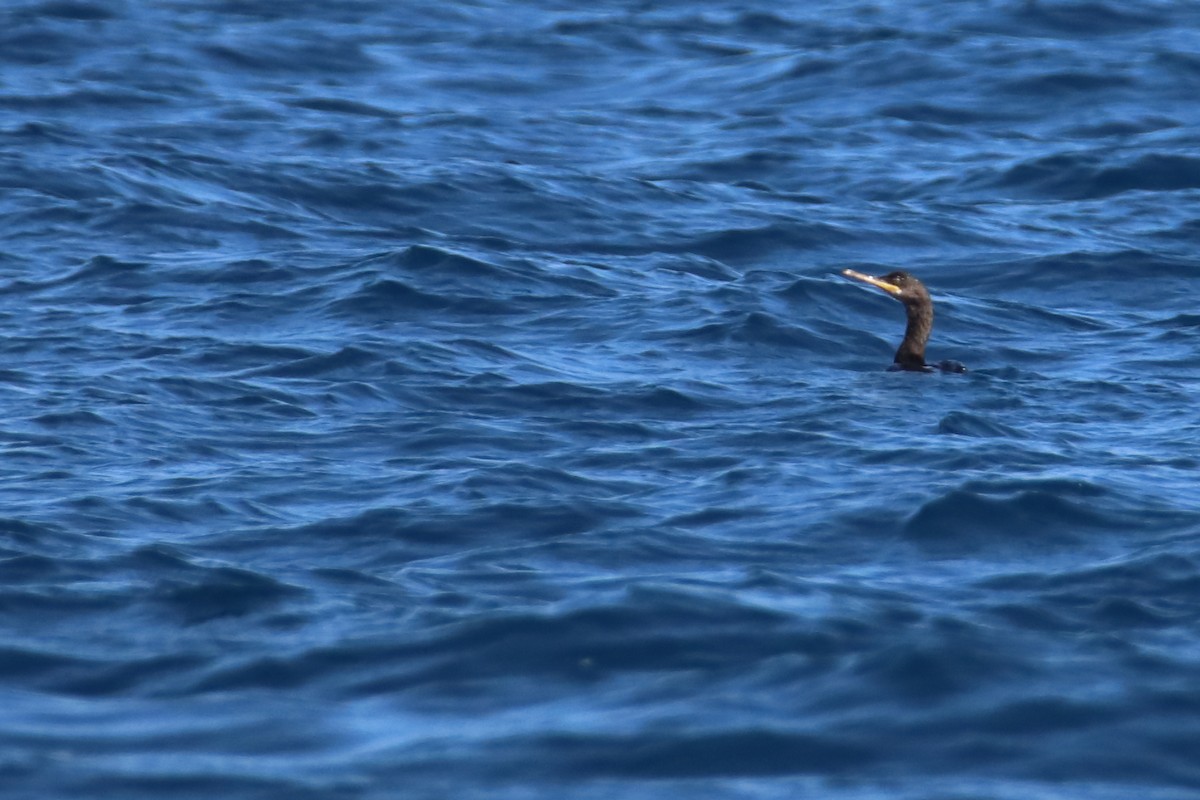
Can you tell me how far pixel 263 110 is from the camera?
21375mm

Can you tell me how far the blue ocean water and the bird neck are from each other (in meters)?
0.49

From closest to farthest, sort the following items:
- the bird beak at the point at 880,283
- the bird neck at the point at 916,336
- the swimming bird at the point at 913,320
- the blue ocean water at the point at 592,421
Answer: the blue ocean water at the point at 592,421
the swimming bird at the point at 913,320
the bird neck at the point at 916,336
the bird beak at the point at 880,283

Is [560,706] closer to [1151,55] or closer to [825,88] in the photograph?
[825,88]

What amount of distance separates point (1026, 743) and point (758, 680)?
3.50 ft

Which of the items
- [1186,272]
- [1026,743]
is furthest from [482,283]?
[1026,743]

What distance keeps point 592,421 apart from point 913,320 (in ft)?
10.6

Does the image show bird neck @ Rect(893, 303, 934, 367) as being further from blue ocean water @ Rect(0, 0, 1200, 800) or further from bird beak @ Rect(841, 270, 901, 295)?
blue ocean water @ Rect(0, 0, 1200, 800)

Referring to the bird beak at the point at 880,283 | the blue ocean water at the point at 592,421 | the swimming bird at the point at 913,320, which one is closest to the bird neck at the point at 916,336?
the swimming bird at the point at 913,320

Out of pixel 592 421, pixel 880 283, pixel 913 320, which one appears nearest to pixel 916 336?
→ pixel 913 320

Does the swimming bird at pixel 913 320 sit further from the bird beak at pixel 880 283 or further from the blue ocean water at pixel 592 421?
the blue ocean water at pixel 592 421

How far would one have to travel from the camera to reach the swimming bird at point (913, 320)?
1358cm

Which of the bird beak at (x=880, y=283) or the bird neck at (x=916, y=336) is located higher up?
the bird beak at (x=880, y=283)

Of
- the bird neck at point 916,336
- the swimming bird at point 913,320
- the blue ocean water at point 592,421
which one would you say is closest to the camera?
the blue ocean water at point 592,421

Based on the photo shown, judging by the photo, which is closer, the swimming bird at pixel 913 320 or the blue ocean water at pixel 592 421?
the blue ocean water at pixel 592 421
